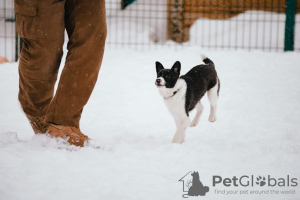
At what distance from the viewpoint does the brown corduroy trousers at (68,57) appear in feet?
7.63

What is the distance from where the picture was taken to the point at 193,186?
6.17 feet

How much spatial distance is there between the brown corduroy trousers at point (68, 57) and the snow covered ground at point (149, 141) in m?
0.27

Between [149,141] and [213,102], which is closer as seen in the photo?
[149,141]

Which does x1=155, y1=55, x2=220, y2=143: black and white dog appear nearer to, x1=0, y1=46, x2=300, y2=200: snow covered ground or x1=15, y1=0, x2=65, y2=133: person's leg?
x1=0, y1=46, x2=300, y2=200: snow covered ground

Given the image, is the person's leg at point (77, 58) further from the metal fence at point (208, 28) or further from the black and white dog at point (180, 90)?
the metal fence at point (208, 28)

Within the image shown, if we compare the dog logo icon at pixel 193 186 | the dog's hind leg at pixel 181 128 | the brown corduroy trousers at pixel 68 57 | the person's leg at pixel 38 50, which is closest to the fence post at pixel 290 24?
the dog's hind leg at pixel 181 128

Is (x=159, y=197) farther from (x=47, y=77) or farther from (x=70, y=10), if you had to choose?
(x=70, y=10)

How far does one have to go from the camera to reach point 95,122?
3.72m

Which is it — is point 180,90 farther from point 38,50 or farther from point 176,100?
point 38,50

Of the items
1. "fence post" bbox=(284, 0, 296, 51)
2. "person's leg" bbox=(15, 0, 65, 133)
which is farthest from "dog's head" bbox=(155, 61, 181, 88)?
"fence post" bbox=(284, 0, 296, 51)

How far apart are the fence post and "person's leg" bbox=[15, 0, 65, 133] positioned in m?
5.85

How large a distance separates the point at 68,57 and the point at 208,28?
7792 millimetres

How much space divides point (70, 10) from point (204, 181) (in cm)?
140

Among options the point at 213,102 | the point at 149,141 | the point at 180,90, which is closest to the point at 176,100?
the point at 180,90
